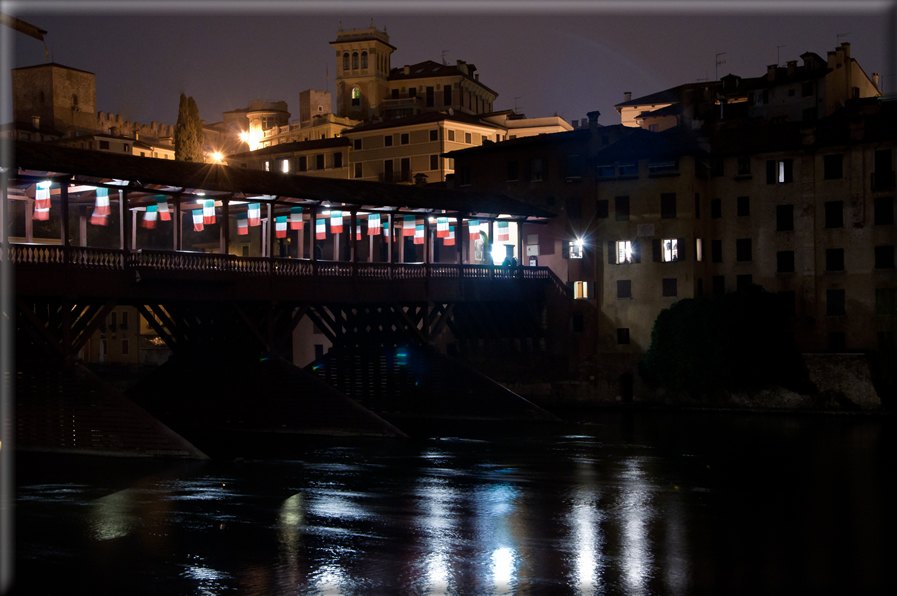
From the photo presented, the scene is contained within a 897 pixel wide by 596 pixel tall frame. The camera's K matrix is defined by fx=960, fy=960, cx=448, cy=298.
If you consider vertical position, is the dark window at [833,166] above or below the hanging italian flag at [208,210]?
above

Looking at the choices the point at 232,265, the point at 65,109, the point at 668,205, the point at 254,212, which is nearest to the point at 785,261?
the point at 668,205

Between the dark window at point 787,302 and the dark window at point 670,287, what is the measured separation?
16.0ft

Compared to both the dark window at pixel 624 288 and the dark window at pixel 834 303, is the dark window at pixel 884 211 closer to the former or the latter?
the dark window at pixel 834 303

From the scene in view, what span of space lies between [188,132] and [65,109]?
30925 mm

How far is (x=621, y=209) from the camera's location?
163 ft

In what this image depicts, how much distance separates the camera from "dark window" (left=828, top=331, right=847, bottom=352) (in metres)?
45.7

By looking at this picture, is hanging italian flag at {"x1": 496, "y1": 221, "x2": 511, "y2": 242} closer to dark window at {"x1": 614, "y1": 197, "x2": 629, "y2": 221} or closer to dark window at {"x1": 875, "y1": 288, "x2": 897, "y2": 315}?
dark window at {"x1": 614, "y1": 197, "x2": 629, "y2": 221}

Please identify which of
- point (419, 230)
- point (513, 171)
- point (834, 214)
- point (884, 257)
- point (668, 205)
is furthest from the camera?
point (513, 171)

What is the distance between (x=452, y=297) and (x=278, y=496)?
20085 mm

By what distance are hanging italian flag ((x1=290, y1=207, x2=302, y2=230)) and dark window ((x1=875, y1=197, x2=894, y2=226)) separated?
27049 millimetres

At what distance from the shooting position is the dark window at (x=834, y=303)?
151ft

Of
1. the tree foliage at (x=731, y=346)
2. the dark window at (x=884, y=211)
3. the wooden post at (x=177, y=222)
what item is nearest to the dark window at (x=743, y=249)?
the tree foliage at (x=731, y=346)

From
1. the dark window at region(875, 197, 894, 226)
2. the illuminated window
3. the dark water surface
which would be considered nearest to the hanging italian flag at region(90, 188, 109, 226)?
the dark water surface

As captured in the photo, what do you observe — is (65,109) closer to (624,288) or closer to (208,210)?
(624,288)
